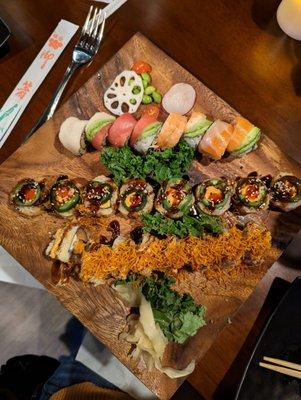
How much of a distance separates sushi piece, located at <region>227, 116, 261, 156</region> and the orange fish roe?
48 centimetres

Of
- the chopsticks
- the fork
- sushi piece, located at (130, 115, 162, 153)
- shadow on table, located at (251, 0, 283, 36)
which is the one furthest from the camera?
shadow on table, located at (251, 0, 283, 36)

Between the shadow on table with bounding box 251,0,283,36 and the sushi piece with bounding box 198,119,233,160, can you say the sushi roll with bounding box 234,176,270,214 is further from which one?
the shadow on table with bounding box 251,0,283,36

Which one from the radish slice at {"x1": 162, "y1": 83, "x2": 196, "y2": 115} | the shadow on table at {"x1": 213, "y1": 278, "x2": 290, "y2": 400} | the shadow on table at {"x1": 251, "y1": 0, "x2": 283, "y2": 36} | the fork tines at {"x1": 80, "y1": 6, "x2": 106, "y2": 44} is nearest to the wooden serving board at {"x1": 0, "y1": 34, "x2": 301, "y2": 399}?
the radish slice at {"x1": 162, "y1": 83, "x2": 196, "y2": 115}

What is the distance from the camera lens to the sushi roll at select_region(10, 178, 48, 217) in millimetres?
2814

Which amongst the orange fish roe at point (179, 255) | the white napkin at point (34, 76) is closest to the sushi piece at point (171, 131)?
the orange fish roe at point (179, 255)

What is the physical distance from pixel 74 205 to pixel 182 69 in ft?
3.63

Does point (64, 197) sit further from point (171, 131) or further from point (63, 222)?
point (171, 131)

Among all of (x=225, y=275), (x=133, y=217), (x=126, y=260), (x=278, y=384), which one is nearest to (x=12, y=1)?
(x=133, y=217)

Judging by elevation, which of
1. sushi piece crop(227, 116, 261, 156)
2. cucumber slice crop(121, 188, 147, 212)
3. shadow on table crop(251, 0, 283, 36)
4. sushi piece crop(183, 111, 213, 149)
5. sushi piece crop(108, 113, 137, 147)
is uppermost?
shadow on table crop(251, 0, 283, 36)

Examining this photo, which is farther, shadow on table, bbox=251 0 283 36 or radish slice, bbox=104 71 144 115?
shadow on table, bbox=251 0 283 36

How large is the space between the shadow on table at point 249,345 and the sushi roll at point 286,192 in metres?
0.45

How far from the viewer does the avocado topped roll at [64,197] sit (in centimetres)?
282

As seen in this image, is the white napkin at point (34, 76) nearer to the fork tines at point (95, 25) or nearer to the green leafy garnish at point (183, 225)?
the fork tines at point (95, 25)

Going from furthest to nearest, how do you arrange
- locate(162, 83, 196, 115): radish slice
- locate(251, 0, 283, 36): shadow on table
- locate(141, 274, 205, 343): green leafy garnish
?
locate(251, 0, 283, 36): shadow on table
locate(162, 83, 196, 115): radish slice
locate(141, 274, 205, 343): green leafy garnish
